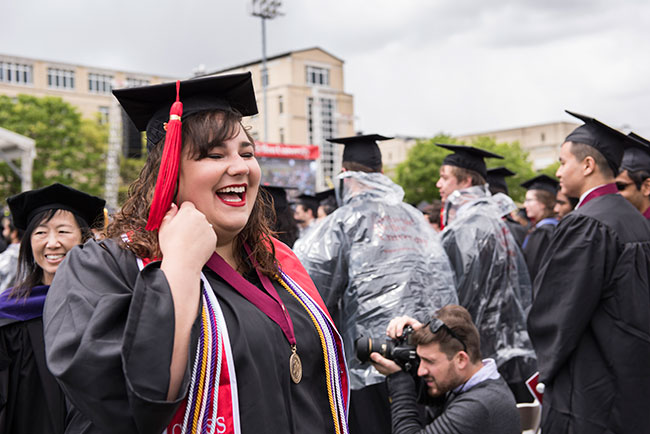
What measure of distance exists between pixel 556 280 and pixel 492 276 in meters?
1.02

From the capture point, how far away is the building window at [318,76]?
5419 centimetres

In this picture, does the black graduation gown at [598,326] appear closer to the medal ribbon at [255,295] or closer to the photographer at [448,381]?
the photographer at [448,381]

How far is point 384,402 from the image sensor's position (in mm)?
3438

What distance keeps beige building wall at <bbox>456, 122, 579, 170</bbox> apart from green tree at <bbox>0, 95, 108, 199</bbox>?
125 ft

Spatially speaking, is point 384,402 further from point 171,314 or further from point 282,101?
point 282,101

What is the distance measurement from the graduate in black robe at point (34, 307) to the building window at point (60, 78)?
62060 mm

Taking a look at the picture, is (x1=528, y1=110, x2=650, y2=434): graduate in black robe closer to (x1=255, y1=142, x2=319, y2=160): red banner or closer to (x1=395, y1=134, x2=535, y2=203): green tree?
(x1=255, y1=142, x2=319, y2=160): red banner

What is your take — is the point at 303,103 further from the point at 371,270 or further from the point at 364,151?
the point at 371,270

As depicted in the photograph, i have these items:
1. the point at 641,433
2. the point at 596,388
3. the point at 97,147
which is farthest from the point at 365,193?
the point at 97,147

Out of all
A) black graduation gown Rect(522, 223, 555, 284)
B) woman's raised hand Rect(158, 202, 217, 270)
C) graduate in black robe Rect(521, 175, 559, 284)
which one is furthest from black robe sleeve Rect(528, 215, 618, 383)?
graduate in black robe Rect(521, 175, 559, 284)

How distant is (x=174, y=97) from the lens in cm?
179

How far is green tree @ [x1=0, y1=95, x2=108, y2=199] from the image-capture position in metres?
34.5

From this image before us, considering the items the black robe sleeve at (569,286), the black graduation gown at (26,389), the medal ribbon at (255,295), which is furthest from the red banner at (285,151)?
the medal ribbon at (255,295)

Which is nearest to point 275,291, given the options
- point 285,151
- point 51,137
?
point 285,151
